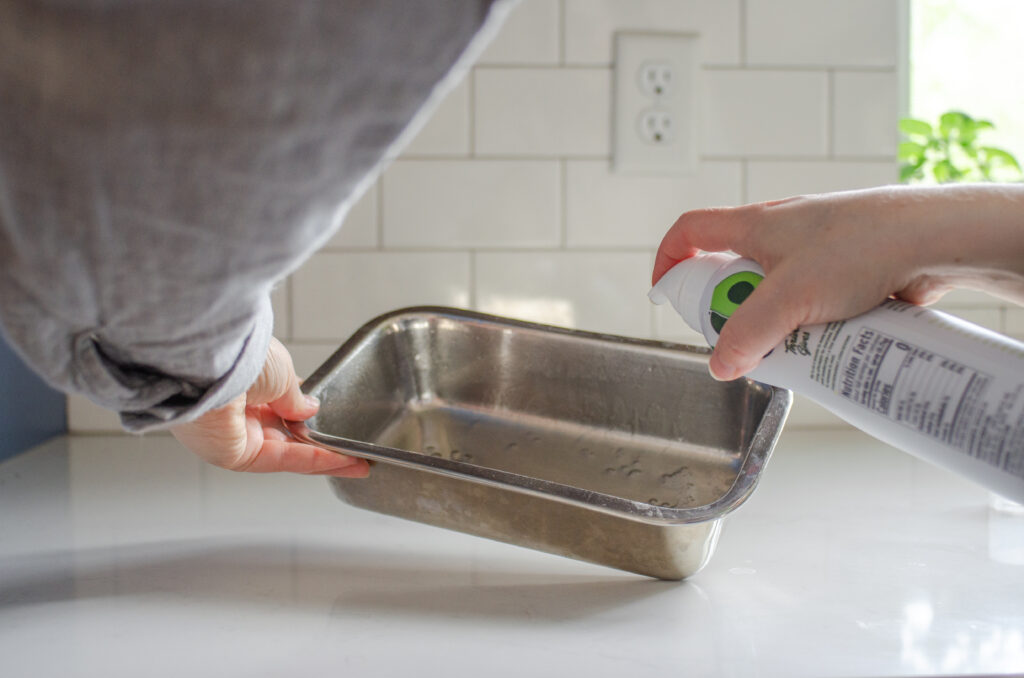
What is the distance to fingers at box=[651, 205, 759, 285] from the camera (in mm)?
397

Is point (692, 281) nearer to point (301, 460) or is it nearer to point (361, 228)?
point (301, 460)

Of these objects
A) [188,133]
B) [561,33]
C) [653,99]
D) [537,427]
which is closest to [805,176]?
[653,99]

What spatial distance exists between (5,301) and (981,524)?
615 mm

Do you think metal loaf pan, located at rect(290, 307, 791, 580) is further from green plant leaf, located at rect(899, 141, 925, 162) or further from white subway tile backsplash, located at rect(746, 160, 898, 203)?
green plant leaf, located at rect(899, 141, 925, 162)

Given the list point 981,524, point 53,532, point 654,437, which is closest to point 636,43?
point 654,437

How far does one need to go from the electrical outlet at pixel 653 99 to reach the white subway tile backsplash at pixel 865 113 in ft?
Result: 0.50

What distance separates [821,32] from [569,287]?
0.35 m

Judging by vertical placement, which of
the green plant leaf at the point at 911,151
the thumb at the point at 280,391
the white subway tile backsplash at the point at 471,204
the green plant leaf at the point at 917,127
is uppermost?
the green plant leaf at the point at 917,127

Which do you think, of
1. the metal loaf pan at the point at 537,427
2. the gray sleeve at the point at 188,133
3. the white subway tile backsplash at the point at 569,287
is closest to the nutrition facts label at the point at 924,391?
the metal loaf pan at the point at 537,427

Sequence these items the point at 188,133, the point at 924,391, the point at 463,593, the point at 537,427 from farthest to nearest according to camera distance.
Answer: the point at 537,427
the point at 463,593
the point at 924,391
the point at 188,133

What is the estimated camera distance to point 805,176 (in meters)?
0.85

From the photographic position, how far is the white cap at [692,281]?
0.42 meters

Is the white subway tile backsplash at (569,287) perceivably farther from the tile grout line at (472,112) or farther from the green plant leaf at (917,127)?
the green plant leaf at (917,127)

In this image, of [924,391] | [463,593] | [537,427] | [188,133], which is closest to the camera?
[188,133]
